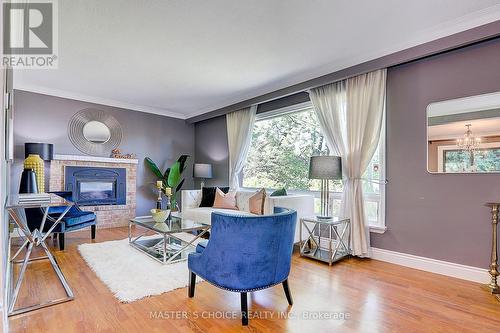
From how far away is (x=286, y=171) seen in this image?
466 centimetres

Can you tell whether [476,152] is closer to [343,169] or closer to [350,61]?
[343,169]

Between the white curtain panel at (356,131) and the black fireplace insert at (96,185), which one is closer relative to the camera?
the white curtain panel at (356,131)

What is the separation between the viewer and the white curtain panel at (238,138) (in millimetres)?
5184

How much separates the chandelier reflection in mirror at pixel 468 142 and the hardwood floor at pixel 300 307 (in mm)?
1322

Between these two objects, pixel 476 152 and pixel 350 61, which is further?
pixel 350 61

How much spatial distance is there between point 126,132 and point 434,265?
222 inches

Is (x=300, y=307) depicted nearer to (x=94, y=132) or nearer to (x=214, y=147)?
(x=214, y=147)

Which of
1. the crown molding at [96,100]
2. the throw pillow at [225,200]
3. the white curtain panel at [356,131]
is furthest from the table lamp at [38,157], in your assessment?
the white curtain panel at [356,131]

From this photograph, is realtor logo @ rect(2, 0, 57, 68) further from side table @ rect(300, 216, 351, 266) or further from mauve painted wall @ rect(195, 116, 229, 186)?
side table @ rect(300, 216, 351, 266)

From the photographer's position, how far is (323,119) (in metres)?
3.87

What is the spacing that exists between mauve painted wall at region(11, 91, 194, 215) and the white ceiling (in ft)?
1.41

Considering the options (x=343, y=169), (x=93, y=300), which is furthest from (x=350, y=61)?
(x=93, y=300)

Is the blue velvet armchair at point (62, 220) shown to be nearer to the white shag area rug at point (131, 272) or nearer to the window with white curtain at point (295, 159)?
the white shag area rug at point (131, 272)

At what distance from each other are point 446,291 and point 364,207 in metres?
1.17
